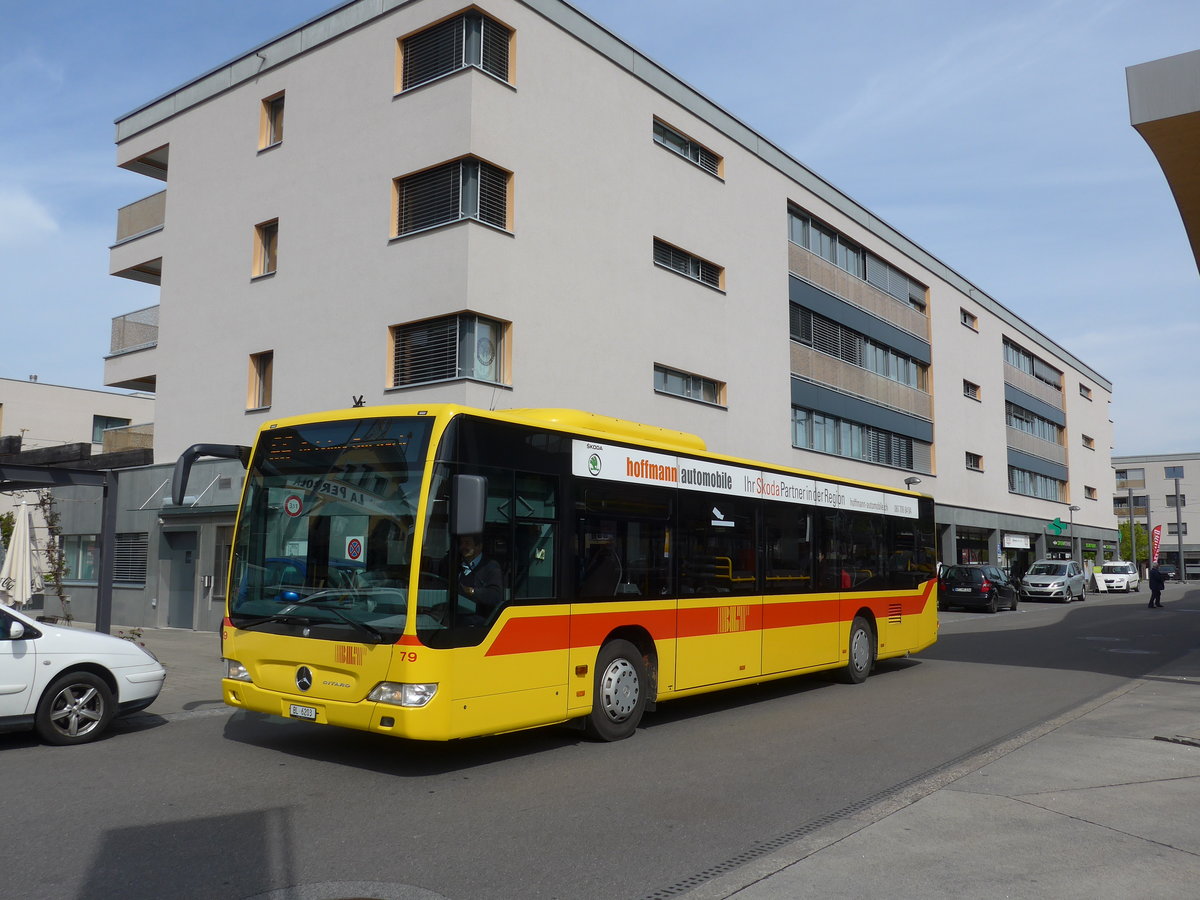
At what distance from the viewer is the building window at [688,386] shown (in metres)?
24.0

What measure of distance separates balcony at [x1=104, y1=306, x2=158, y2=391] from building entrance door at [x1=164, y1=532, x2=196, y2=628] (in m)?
5.08

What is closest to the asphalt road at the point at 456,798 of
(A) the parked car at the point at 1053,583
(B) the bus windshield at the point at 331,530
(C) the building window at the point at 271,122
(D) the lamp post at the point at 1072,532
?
(B) the bus windshield at the point at 331,530

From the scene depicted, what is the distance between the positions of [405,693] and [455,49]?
1600cm

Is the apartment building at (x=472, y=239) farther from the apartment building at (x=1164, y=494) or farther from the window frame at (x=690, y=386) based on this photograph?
the apartment building at (x=1164, y=494)

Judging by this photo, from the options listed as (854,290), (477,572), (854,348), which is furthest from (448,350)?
(854,290)

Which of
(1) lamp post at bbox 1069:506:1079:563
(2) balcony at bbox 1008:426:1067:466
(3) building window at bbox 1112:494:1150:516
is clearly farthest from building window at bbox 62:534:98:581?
(3) building window at bbox 1112:494:1150:516

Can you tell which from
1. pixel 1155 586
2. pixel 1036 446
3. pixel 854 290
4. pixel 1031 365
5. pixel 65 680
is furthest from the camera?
pixel 1031 365

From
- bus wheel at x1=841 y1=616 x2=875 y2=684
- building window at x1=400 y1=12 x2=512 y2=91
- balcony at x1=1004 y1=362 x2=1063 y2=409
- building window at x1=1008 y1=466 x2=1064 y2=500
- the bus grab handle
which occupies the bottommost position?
bus wheel at x1=841 y1=616 x2=875 y2=684

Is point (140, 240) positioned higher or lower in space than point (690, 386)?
higher

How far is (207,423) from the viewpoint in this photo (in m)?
23.8

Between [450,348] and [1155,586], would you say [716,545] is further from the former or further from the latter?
[1155,586]

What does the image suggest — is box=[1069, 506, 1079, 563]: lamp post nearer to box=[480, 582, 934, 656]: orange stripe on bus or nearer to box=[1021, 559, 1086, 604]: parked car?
box=[1021, 559, 1086, 604]: parked car

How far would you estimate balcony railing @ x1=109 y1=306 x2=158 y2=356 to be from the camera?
1046 inches

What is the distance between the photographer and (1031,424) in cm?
5438
